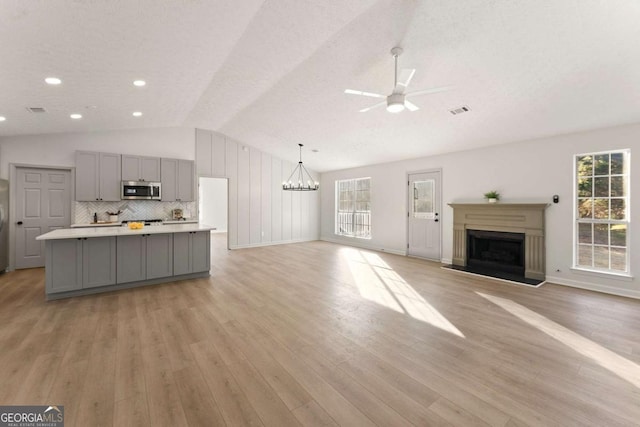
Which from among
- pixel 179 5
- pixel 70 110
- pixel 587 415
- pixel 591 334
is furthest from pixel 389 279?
pixel 70 110

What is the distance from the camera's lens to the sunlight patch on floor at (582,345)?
2146 mm

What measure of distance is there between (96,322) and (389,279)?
409 cm

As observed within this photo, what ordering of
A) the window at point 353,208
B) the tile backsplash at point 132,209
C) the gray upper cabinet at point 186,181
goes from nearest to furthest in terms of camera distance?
the tile backsplash at point 132,209 → the gray upper cabinet at point 186,181 → the window at point 353,208

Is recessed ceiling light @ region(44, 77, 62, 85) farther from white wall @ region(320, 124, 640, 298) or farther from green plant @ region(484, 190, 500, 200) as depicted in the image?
green plant @ region(484, 190, 500, 200)

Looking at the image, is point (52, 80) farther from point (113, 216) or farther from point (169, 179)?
point (113, 216)

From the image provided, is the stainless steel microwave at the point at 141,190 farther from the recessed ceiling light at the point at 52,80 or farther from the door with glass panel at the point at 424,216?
the door with glass panel at the point at 424,216

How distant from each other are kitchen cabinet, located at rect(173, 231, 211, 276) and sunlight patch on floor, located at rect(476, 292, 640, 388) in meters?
4.57

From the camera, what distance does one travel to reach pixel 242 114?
5.88m

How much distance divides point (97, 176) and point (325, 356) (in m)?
6.15

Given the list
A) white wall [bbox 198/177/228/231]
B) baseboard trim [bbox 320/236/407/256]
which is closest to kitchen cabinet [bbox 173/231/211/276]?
baseboard trim [bbox 320/236/407/256]

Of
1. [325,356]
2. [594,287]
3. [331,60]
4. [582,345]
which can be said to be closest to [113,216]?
[331,60]

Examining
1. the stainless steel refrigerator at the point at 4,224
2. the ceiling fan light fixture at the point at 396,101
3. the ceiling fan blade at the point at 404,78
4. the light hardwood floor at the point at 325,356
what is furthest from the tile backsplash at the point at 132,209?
the ceiling fan blade at the point at 404,78

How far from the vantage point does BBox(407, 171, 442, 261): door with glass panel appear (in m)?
6.34

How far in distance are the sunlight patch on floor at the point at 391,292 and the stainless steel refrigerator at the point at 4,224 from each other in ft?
20.9
